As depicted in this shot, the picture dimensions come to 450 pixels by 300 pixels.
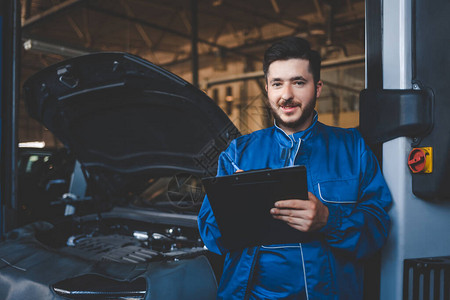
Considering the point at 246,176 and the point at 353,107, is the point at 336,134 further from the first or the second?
the point at 353,107

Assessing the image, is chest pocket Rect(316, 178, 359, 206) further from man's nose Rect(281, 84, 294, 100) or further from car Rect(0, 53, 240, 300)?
car Rect(0, 53, 240, 300)

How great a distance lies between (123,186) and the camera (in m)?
2.59

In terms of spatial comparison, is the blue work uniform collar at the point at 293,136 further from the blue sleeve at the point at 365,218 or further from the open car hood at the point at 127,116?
the open car hood at the point at 127,116

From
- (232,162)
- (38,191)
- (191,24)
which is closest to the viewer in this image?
(232,162)

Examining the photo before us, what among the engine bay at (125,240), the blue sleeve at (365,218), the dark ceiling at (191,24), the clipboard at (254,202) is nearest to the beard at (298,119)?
the blue sleeve at (365,218)

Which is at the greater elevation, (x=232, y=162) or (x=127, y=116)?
(x=127, y=116)

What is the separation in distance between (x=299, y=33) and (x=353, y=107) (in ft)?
7.97

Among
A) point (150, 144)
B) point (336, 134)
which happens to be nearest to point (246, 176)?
point (336, 134)

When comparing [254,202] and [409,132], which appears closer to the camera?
[254,202]

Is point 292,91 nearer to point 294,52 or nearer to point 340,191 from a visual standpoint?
point 294,52

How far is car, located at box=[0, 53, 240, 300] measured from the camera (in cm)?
147

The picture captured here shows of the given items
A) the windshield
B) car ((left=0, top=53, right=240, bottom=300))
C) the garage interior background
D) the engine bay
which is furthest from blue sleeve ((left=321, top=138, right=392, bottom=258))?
the garage interior background

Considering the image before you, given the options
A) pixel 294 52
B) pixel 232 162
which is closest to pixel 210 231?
pixel 232 162

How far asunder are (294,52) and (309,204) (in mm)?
505
